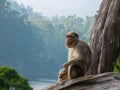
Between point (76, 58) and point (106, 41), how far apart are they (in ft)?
9.61

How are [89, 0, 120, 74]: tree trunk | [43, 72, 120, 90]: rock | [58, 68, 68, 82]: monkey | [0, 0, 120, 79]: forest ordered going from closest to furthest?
[43, 72, 120, 90]: rock
[58, 68, 68, 82]: monkey
[89, 0, 120, 74]: tree trunk
[0, 0, 120, 79]: forest

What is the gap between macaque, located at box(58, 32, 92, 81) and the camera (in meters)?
5.75

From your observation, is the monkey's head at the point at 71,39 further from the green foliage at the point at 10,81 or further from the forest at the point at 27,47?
the forest at the point at 27,47

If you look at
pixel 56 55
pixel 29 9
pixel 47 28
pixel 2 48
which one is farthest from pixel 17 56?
pixel 29 9

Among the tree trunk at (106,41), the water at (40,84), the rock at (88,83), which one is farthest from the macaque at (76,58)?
the water at (40,84)

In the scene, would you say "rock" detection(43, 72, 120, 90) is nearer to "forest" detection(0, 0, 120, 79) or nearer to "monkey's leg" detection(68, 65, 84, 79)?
"monkey's leg" detection(68, 65, 84, 79)

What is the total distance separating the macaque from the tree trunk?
8.32 feet

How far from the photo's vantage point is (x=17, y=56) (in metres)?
67.1

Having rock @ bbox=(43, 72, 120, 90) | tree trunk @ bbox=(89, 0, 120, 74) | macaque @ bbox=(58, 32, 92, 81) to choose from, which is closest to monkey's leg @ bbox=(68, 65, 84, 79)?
macaque @ bbox=(58, 32, 92, 81)

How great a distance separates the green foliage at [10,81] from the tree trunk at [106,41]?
5.76 metres

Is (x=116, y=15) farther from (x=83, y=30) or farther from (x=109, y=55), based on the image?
(x=83, y=30)

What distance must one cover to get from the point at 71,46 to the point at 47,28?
76808 mm

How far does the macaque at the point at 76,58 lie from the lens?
5754mm

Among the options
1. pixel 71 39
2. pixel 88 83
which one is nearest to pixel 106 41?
pixel 71 39
